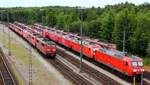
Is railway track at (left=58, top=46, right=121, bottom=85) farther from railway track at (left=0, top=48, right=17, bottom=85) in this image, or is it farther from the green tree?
the green tree

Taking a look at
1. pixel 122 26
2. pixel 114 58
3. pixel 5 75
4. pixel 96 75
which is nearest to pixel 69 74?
pixel 96 75

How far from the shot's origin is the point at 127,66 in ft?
160

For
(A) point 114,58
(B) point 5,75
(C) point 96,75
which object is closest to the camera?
(A) point 114,58

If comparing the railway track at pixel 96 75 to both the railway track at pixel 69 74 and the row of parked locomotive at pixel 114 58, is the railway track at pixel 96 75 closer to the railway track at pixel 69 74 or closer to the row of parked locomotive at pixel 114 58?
the row of parked locomotive at pixel 114 58

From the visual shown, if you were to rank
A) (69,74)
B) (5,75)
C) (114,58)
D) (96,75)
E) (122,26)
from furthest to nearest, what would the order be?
(122,26)
(69,74)
(5,75)
(96,75)
(114,58)

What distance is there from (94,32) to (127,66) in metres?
57.6

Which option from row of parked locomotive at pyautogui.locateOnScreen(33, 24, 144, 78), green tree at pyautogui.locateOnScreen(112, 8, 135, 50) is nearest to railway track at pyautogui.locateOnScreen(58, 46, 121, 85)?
row of parked locomotive at pyautogui.locateOnScreen(33, 24, 144, 78)

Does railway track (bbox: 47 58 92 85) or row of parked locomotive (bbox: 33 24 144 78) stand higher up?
row of parked locomotive (bbox: 33 24 144 78)

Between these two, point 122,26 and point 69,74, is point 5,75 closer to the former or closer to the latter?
point 69,74

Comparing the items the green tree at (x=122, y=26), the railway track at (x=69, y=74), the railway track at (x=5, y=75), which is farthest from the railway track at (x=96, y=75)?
the green tree at (x=122, y=26)

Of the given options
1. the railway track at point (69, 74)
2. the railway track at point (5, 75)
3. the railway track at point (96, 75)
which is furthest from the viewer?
the railway track at point (96, 75)

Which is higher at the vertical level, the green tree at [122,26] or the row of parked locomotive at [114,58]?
the green tree at [122,26]

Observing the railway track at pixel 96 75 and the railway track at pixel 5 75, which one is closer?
the railway track at pixel 5 75

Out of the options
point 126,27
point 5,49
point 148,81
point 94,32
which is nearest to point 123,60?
point 148,81
